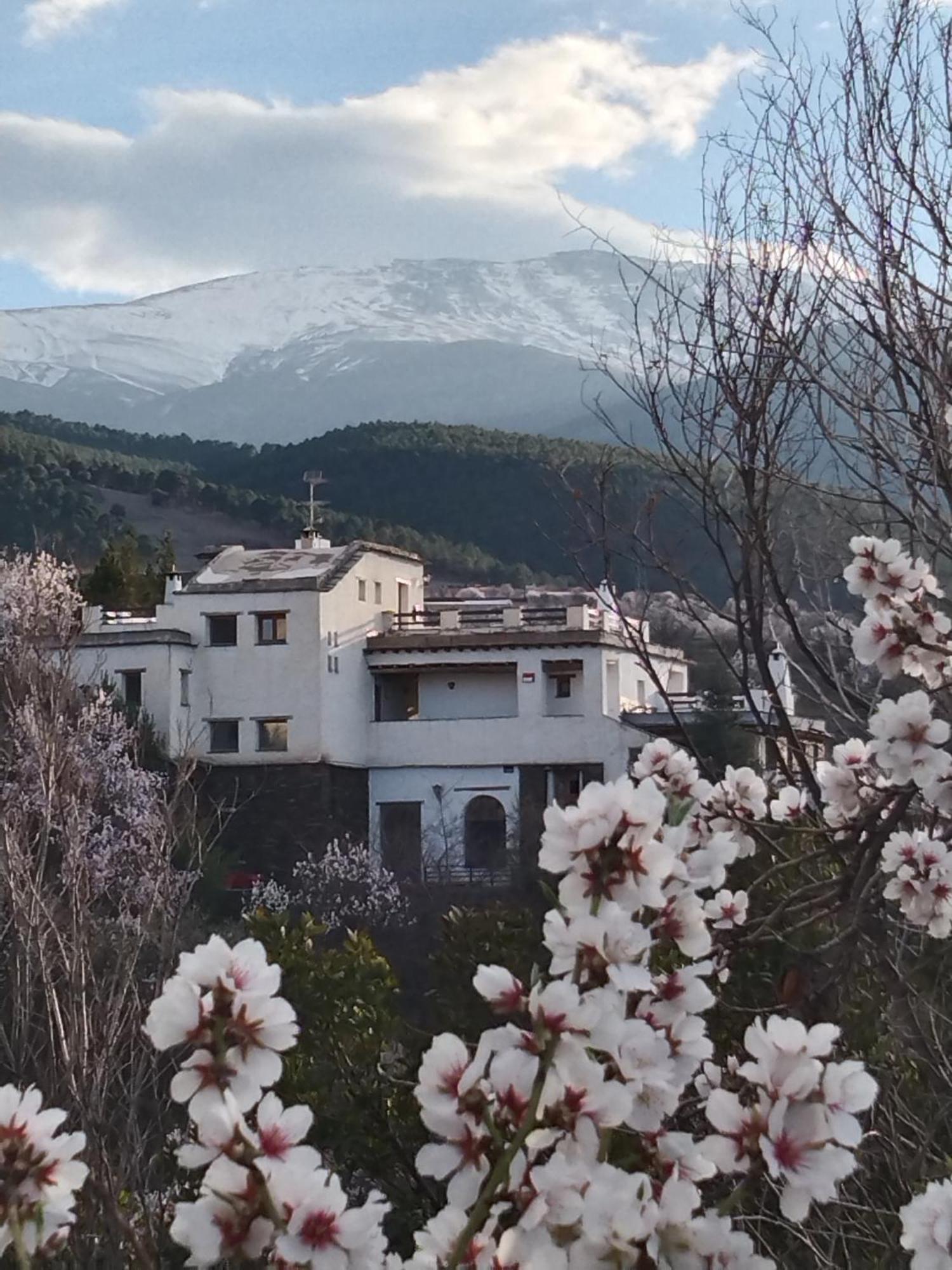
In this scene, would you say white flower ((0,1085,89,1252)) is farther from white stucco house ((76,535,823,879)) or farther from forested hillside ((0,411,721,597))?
forested hillside ((0,411,721,597))

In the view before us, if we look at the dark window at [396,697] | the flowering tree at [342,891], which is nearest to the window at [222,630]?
the dark window at [396,697]

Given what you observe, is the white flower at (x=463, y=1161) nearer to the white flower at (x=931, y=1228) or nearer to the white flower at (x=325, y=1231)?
the white flower at (x=325, y=1231)

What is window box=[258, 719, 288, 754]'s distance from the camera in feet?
96.3

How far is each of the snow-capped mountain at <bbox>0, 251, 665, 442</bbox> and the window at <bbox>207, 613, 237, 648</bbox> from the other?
3195 inches

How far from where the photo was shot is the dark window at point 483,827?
29.2 meters

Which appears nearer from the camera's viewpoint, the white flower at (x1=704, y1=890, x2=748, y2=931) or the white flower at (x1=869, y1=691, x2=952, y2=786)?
the white flower at (x1=869, y1=691, x2=952, y2=786)

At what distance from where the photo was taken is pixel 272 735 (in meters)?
29.5

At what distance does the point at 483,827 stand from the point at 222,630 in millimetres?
6005

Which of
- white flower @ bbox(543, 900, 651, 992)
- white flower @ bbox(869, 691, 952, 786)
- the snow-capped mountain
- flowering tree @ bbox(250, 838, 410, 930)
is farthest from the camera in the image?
the snow-capped mountain

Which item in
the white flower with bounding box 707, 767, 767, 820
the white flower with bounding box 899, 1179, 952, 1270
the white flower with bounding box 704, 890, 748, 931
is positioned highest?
the white flower with bounding box 707, 767, 767, 820

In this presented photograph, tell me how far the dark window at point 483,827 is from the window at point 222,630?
528 centimetres

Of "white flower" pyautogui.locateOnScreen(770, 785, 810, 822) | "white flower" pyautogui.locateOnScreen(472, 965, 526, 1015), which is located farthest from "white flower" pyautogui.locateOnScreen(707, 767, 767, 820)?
"white flower" pyautogui.locateOnScreen(472, 965, 526, 1015)

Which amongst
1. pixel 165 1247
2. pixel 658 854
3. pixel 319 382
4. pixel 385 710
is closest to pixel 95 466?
pixel 385 710

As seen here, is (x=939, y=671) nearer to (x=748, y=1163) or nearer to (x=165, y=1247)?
(x=748, y=1163)
